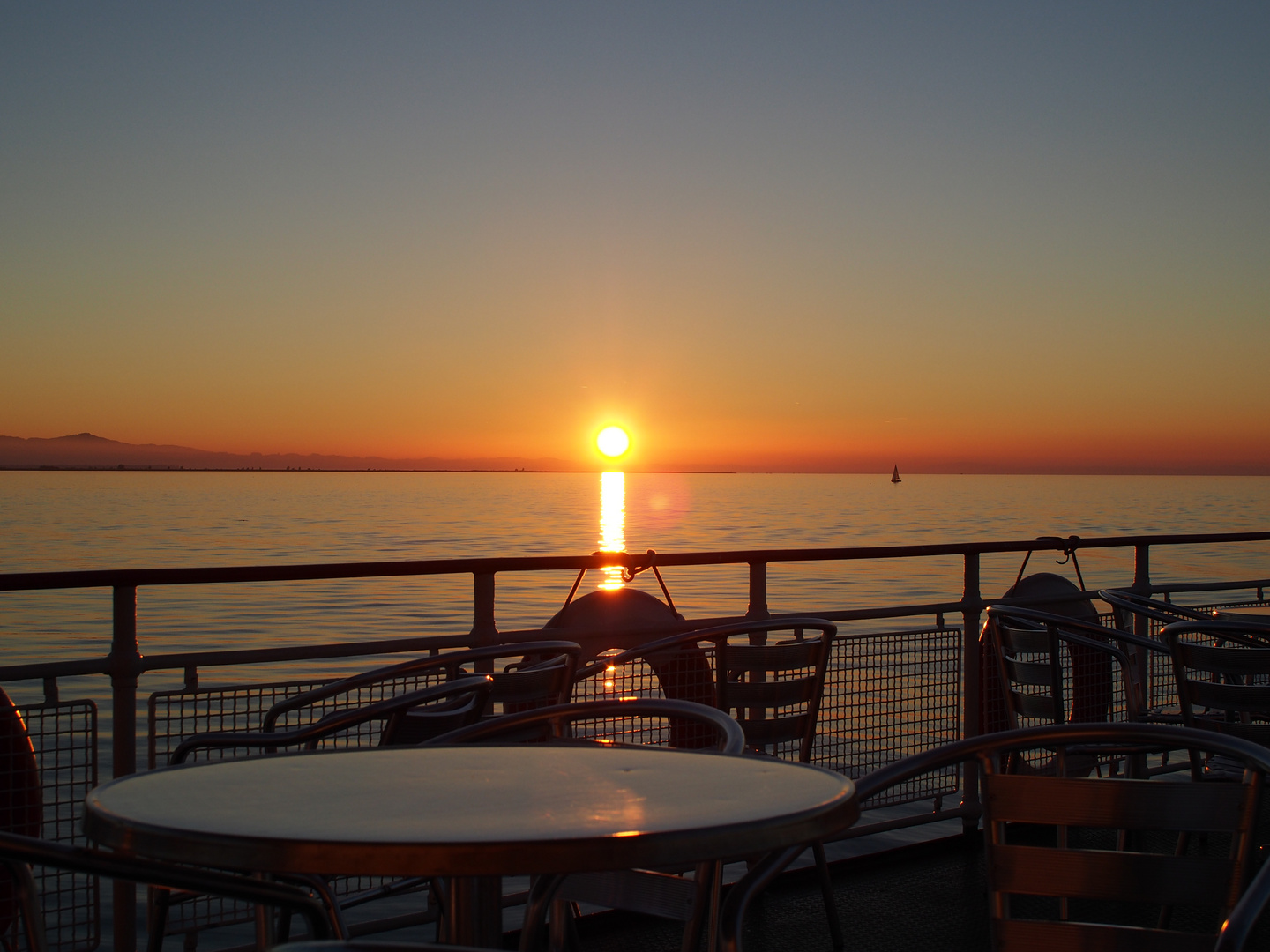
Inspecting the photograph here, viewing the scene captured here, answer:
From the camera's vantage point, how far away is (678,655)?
3.69 metres

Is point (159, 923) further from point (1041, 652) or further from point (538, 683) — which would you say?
point (1041, 652)

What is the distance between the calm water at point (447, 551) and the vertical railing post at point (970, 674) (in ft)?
42.0

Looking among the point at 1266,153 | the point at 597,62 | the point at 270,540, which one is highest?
the point at 597,62

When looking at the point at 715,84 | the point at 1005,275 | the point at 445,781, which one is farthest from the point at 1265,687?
the point at 1005,275

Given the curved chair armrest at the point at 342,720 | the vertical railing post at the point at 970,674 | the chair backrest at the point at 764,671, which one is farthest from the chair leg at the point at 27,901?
the vertical railing post at the point at 970,674

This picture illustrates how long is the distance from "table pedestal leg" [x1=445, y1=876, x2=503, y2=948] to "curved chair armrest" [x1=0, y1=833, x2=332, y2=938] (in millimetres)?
285

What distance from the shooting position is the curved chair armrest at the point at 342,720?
224 centimetres

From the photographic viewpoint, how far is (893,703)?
167 inches

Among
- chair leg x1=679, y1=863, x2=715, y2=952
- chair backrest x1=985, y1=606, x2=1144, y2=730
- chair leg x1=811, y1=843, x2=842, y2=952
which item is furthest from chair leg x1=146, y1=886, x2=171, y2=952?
chair backrest x1=985, y1=606, x2=1144, y2=730

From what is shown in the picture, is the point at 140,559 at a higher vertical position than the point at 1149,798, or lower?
lower

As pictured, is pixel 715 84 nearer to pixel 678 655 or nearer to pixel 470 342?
pixel 678 655

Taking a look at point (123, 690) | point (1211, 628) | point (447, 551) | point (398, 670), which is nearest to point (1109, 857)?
point (398, 670)

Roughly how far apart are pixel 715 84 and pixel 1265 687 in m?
13.8

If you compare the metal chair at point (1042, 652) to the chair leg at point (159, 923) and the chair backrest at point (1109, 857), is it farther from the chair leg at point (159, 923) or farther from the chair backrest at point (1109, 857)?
the chair leg at point (159, 923)
